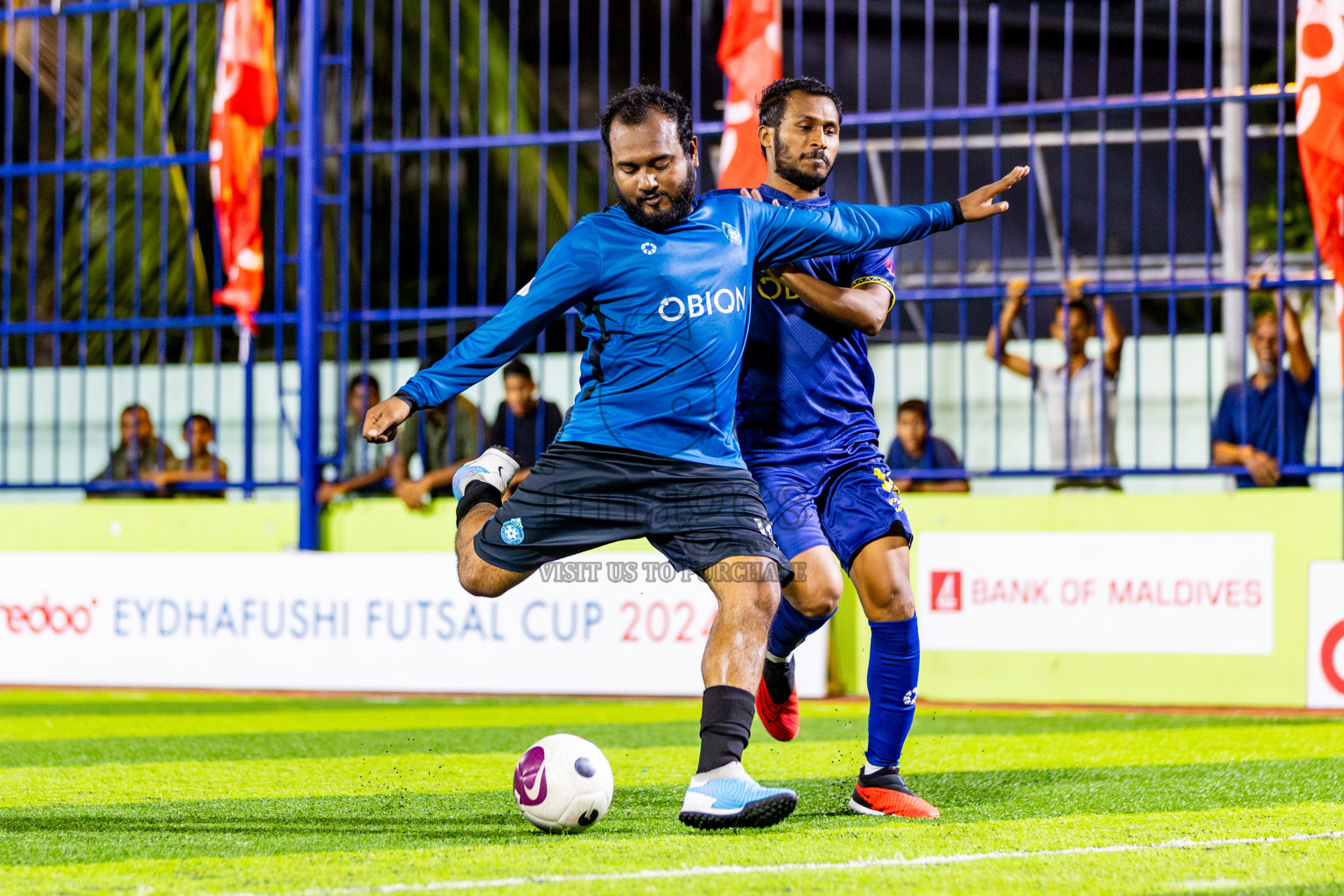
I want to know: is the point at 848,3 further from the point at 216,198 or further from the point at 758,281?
the point at 758,281

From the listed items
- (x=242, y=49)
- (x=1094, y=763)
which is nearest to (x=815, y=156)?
(x=1094, y=763)

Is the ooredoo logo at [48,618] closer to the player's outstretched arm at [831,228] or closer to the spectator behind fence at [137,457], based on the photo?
the spectator behind fence at [137,457]

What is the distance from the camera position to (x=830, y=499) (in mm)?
4684

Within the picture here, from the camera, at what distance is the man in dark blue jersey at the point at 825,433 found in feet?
15.0

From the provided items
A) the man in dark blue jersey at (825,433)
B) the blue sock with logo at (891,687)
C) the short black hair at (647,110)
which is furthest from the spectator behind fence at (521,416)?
the short black hair at (647,110)

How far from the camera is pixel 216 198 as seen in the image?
10.2 meters

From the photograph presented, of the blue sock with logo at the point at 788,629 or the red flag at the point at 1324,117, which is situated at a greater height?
the red flag at the point at 1324,117

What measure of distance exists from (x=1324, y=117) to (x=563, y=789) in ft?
19.6

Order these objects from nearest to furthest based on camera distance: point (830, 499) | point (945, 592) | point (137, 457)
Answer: point (830, 499) → point (945, 592) → point (137, 457)

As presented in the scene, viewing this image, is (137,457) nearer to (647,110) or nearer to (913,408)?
(913,408)

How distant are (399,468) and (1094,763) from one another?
515 centimetres

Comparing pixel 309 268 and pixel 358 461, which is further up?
pixel 309 268

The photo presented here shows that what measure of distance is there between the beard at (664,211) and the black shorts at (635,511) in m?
0.59

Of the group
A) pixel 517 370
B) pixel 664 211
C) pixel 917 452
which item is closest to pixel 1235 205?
pixel 917 452
